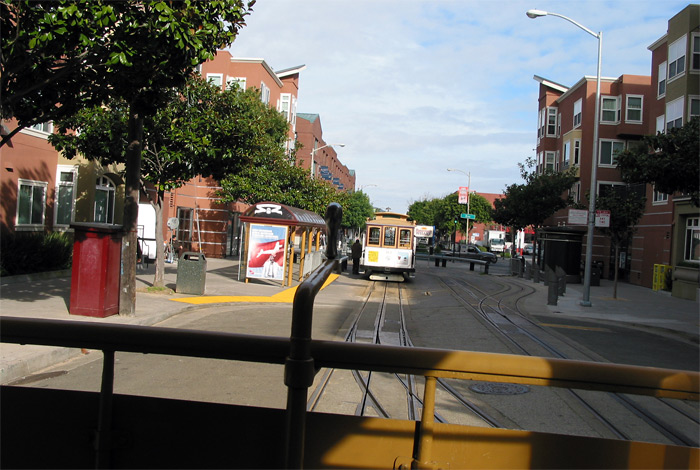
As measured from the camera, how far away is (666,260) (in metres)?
26.2

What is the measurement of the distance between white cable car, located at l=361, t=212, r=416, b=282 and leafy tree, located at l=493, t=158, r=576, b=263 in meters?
12.2

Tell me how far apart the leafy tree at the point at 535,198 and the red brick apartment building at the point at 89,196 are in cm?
1763

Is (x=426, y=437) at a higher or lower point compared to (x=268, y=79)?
→ lower

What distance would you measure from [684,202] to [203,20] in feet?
73.6

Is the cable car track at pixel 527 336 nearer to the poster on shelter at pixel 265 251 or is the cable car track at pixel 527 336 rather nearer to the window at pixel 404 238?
the window at pixel 404 238

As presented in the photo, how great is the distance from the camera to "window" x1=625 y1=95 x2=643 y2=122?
1405 inches

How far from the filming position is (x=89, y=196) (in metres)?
20.3

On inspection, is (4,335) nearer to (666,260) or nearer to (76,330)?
(76,330)

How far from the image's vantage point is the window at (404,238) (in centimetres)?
2538

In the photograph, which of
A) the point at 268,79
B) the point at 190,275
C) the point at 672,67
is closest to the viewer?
the point at 190,275

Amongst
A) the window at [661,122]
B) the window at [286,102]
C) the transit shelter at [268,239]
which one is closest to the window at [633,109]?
the window at [661,122]

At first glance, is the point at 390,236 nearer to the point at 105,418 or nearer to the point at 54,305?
the point at 54,305

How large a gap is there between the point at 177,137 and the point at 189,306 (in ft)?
15.1

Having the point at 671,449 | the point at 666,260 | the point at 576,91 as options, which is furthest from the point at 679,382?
the point at 576,91
